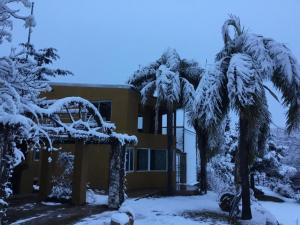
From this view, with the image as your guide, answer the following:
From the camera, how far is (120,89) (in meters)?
21.9

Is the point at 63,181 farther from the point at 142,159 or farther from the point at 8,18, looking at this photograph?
the point at 8,18

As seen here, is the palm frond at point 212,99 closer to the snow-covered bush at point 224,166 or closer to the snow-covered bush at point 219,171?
the snow-covered bush at point 224,166

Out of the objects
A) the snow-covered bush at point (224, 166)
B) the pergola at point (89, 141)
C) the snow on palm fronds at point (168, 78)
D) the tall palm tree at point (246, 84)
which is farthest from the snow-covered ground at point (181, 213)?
the snow on palm fronds at point (168, 78)

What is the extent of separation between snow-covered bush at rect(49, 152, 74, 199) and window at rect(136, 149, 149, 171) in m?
6.16

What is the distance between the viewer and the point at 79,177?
15.5 meters

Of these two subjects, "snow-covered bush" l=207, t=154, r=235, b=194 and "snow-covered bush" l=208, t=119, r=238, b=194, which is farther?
"snow-covered bush" l=207, t=154, r=235, b=194

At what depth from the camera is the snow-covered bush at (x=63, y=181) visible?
53.3 ft

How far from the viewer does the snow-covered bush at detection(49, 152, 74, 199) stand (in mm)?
16236

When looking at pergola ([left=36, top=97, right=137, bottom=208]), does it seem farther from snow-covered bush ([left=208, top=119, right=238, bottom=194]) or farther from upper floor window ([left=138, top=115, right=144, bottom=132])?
upper floor window ([left=138, top=115, right=144, bottom=132])

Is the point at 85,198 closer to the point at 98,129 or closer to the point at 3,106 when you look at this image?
the point at 98,129

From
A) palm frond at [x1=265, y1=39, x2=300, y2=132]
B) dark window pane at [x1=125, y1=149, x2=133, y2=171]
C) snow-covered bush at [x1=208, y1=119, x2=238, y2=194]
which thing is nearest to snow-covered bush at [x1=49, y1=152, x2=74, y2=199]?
dark window pane at [x1=125, y1=149, x2=133, y2=171]

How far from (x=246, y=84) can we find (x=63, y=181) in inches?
327

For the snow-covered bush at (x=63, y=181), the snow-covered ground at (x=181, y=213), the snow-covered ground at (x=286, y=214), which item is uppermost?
the snow-covered bush at (x=63, y=181)

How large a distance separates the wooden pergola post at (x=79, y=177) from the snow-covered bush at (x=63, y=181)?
0.94 metres
